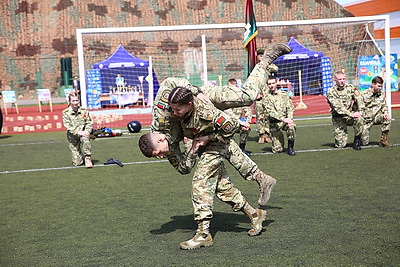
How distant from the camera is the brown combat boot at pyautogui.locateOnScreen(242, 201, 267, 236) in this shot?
548cm

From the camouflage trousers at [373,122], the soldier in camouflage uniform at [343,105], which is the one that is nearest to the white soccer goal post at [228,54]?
the camouflage trousers at [373,122]

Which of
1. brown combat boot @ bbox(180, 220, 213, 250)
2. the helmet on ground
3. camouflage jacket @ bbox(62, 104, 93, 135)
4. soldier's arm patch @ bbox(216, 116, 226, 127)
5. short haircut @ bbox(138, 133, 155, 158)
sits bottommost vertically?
the helmet on ground

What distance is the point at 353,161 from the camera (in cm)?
996

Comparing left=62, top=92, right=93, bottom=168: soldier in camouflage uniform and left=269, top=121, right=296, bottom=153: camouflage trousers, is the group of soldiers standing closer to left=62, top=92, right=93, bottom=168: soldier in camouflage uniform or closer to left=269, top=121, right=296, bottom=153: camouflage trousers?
left=269, top=121, right=296, bottom=153: camouflage trousers

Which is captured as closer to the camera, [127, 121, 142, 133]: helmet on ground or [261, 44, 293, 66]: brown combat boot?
[261, 44, 293, 66]: brown combat boot

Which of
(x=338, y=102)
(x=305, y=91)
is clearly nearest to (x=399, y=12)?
(x=305, y=91)

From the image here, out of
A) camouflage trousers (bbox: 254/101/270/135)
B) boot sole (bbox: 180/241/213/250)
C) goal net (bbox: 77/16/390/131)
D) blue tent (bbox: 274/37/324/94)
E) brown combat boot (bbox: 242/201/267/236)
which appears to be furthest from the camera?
blue tent (bbox: 274/37/324/94)

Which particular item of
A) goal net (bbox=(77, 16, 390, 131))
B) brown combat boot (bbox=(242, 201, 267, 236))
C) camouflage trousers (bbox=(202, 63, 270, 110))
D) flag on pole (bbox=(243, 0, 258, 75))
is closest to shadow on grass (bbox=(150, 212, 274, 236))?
brown combat boot (bbox=(242, 201, 267, 236))

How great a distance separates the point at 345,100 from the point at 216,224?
6727mm

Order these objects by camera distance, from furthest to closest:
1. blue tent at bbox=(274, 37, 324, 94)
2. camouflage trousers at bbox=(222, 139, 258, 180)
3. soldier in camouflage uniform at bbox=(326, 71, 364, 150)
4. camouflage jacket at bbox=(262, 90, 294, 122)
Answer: blue tent at bbox=(274, 37, 324, 94)
soldier in camouflage uniform at bbox=(326, 71, 364, 150)
camouflage jacket at bbox=(262, 90, 294, 122)
camouflage trousers at bbox=(222, 139, 258, 180)

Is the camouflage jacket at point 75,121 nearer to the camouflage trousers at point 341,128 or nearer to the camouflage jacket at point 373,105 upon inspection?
the camouflage trousers at point 341,128

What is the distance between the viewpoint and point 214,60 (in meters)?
35.3

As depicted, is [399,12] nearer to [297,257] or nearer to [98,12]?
[98,12]

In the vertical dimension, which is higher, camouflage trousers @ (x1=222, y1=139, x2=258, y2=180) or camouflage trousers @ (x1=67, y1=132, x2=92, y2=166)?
camouflage trousers @ (x1=222, y1=139, x2=258, y2=180)
